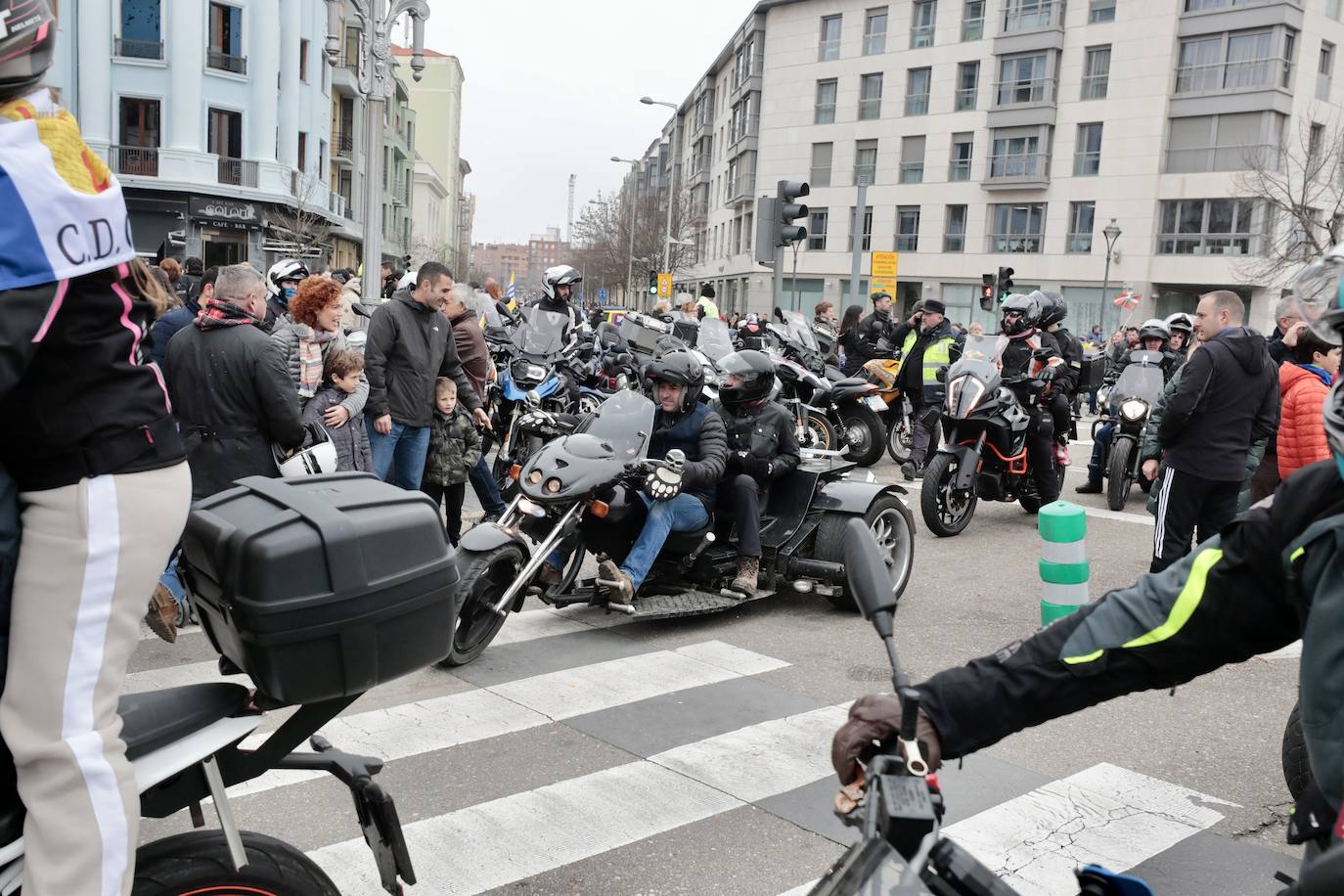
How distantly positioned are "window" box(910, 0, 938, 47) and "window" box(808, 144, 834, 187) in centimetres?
583

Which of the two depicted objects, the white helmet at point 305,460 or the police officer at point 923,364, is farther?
the police officer at point 923,364

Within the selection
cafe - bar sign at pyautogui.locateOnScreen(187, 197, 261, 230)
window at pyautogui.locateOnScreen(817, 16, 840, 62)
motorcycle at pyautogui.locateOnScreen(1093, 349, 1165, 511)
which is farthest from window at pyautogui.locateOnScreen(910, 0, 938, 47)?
motorcycle at pyautogui.locateOnScreen(1093, 349, 1165, 511)

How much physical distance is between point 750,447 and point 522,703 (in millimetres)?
2442

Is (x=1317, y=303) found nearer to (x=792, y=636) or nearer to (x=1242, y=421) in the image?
(x=792, y=636)

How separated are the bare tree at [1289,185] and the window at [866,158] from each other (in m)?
15.4

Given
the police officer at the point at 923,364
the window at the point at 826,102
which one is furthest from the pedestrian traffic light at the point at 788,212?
the window at the point at 826,102

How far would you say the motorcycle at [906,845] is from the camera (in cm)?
143

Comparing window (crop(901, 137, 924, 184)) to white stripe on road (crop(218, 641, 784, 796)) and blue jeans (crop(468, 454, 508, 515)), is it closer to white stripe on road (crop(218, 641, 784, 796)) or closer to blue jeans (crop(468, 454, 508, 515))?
blue jeans (crop(468, 454, 508, 515))

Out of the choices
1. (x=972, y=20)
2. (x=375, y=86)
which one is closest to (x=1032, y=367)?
(x=375, y=86)

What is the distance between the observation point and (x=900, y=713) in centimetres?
173

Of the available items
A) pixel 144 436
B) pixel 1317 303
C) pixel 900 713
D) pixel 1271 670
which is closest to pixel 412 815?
pixel 144 436

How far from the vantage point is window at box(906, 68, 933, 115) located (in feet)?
163

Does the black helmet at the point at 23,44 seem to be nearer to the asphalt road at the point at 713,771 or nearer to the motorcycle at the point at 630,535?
the asphalt road at the point at 713,771

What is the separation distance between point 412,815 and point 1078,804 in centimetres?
236
